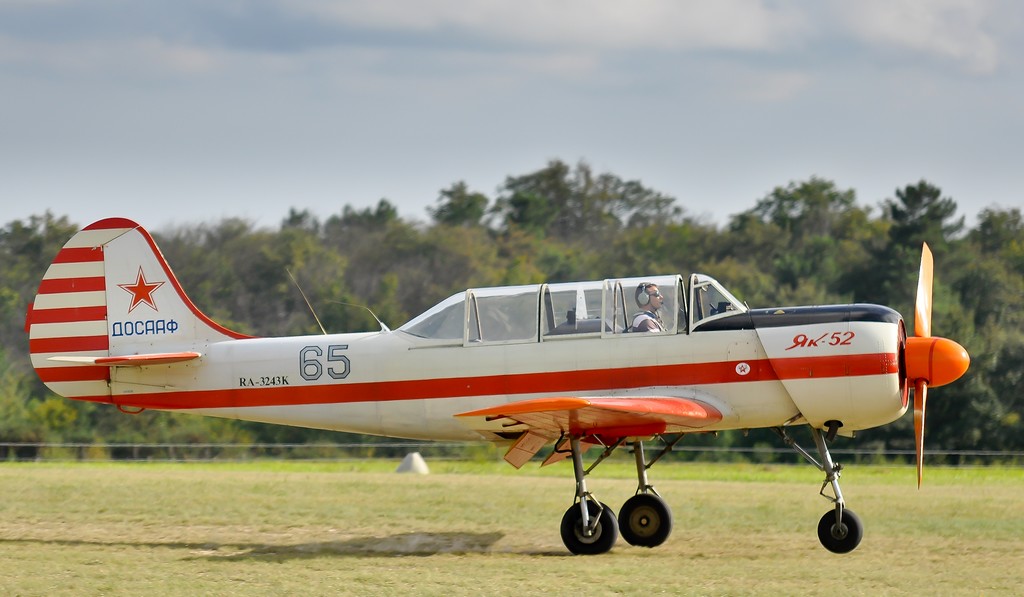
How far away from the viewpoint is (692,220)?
58438 millimetres

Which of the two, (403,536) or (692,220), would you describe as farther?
(692,220)

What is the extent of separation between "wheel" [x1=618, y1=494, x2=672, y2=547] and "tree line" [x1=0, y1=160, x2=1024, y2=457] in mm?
19447

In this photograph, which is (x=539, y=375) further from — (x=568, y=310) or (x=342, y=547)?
(x=342, y=547)

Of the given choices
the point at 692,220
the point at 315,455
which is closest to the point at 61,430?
the point at 315,455

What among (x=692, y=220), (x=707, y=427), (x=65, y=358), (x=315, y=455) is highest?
(x=692, y=220)

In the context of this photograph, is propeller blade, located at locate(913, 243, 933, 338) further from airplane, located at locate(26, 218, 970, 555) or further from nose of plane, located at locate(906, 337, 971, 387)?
nose of plane, located at locate(906, 337, 971, 387)

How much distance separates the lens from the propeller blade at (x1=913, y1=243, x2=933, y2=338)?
12.3 meters

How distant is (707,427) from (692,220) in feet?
156

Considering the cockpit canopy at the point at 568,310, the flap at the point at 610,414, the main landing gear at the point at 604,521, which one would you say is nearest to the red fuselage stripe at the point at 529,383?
the flap at the point at 610,414

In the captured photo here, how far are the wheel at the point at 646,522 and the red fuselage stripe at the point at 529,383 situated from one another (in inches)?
50.6

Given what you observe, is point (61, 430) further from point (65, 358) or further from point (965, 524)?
point (965, 524)

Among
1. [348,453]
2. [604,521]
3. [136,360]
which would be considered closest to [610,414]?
[604,521]

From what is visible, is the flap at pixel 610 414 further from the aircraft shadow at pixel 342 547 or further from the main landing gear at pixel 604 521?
the aircraft shadow at pixel 342 547

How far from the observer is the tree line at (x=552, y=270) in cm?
3294
